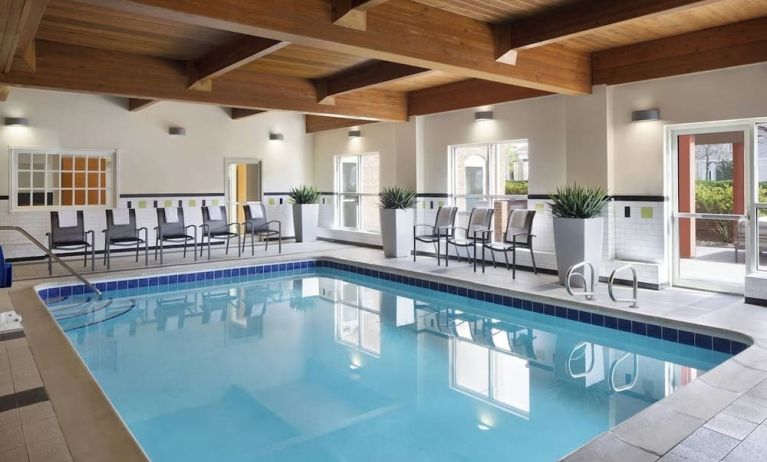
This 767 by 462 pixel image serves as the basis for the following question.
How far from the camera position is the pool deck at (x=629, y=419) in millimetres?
2318

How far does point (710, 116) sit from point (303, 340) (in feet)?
14.9

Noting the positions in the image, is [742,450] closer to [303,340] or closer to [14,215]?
[303,340]

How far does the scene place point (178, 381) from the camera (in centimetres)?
385

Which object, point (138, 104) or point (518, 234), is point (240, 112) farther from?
point (518, 234)

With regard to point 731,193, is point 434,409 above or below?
below

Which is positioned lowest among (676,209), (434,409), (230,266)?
(434,409)

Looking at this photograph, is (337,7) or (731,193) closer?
(337,7)

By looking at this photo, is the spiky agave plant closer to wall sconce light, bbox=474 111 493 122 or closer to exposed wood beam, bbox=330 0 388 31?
wall sconce light, bbox=474 111 493 122

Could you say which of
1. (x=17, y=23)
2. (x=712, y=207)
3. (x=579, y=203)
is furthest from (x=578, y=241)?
(x=17, y=23)

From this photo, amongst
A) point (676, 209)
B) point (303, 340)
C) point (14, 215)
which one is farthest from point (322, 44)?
point (14, 215)

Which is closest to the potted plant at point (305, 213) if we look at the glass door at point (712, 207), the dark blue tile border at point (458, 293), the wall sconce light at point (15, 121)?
the dark blue tile border at point (458, 293)

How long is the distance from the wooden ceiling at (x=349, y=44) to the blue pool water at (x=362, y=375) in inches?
96.4

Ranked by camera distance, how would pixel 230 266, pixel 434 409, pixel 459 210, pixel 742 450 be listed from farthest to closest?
pixel 459 210 → pixel 230 266 → pixel 434 409 → pixel 742 450

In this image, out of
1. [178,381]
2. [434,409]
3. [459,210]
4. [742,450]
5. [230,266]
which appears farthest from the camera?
[459,210]
